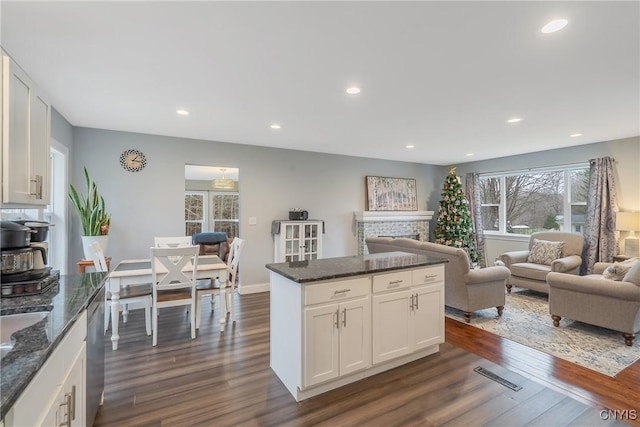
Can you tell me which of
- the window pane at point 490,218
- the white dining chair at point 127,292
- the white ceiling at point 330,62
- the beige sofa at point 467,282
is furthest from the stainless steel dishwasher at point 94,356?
the window pane at point 490,218

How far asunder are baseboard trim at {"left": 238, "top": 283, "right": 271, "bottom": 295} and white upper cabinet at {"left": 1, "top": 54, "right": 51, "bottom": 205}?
348 cm

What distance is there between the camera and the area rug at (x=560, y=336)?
111 inches

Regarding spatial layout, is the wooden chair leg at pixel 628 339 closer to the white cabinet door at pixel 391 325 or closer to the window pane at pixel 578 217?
the white cabinet door at pixel 391 325

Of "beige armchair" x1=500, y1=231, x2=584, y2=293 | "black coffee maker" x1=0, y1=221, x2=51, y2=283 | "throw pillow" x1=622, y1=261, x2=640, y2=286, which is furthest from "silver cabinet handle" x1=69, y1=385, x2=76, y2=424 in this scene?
"beige armchair" x1=500, y1=231, x2=584, y2=293

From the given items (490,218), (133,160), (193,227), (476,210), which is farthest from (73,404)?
(193,227)

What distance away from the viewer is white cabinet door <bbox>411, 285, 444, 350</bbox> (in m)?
2.78

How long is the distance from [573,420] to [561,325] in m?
2.03

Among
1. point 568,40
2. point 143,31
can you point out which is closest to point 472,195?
point 568,40

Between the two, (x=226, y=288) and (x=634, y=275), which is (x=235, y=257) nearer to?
(x=226, y=288)

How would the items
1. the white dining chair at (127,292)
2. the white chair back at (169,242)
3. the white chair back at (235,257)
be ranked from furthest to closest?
the white chair back at (169,242), the white chair back at (235,257), the white dining chair at (127,292)

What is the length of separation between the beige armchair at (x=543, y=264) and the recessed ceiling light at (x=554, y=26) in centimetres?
385

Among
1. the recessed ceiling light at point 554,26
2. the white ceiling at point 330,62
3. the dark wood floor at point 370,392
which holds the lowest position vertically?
the dark wood floor at point 370,392

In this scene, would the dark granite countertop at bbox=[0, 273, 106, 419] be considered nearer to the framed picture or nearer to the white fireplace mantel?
the white fireplace mantel

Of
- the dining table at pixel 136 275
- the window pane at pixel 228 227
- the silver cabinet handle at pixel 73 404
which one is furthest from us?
Answer: the window pane at pixel 228 227
